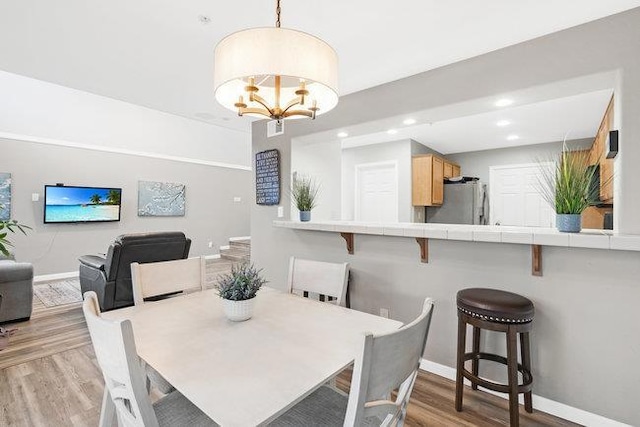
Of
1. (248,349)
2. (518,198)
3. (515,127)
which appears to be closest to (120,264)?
(248,349)

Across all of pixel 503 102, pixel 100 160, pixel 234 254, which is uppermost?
pixel 100 160

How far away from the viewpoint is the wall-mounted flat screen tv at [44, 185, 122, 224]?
5.17m

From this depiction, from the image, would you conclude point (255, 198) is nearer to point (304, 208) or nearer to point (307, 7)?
point (304, 208)

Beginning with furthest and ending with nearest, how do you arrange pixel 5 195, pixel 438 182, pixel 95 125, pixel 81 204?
1. pixel 95 125
2. pixel 81 204
3. pixel 438 182
4. pixel 5 195

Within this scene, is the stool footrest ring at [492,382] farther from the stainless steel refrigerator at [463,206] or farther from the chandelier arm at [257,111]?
the stainless steel refrigerator at [463,206]

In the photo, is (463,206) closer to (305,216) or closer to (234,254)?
(305,216)

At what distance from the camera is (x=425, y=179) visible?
15.9 ft

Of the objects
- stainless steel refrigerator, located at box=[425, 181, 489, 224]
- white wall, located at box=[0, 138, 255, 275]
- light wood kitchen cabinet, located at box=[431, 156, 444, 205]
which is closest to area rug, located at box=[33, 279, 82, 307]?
white wall, located at box=[0, 138, 255, 275]

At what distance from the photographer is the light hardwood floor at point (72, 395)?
1.83 meters

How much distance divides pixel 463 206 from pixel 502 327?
382 centimetres

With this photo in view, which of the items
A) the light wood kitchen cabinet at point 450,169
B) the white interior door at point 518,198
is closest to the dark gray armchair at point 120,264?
the light wood kitchen cabinet at point 450,169

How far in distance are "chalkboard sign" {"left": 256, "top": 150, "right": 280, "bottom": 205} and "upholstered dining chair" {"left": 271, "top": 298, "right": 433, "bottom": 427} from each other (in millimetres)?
2488

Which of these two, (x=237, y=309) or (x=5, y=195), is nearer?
(x=237, y=309)

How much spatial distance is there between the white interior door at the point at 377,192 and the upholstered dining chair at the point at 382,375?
430cm
